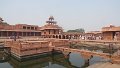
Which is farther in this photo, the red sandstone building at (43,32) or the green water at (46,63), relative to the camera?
the red sandstone building at (43,32)

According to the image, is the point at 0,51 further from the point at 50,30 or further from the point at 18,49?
the point at 50,30

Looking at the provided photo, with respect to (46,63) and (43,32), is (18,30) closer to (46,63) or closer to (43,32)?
(43,32)

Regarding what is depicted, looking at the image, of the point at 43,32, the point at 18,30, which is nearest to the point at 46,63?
the point at 18,30

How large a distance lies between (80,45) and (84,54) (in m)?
21.6

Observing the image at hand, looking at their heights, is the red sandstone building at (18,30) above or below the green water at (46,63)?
above

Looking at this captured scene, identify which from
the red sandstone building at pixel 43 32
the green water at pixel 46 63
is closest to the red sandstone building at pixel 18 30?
the red sandstone building at pixel 43 32

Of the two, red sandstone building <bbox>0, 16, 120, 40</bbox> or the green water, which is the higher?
red sandstone building <bbox>0, 16, 120, 40</bbox>

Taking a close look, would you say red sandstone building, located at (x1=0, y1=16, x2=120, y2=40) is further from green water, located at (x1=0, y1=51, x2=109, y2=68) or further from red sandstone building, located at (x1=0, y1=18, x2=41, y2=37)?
green water, located at (x1=0, y1=51, x2=109, y2=68)

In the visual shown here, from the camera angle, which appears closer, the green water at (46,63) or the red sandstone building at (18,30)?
the green water at (46,63)

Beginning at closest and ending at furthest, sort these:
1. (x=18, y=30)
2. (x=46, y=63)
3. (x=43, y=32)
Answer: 1. (x=46, y=63)
2. (x=18, y=30)
3. (x=43, y=32)

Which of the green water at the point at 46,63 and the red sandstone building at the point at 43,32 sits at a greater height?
the red sandstone building at the point at 43,32

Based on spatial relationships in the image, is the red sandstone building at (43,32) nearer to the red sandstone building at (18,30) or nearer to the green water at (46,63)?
the red sandstone building at (18,30)

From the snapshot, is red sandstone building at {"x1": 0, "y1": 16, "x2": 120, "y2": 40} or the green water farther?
red sandstone building at {"x1": 0, "y1": 16, "x2": 120, "y2": 40}


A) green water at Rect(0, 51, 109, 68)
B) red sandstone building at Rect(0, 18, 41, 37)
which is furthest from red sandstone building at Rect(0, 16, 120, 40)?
green water at Rect(0, 51, 109, 68)
